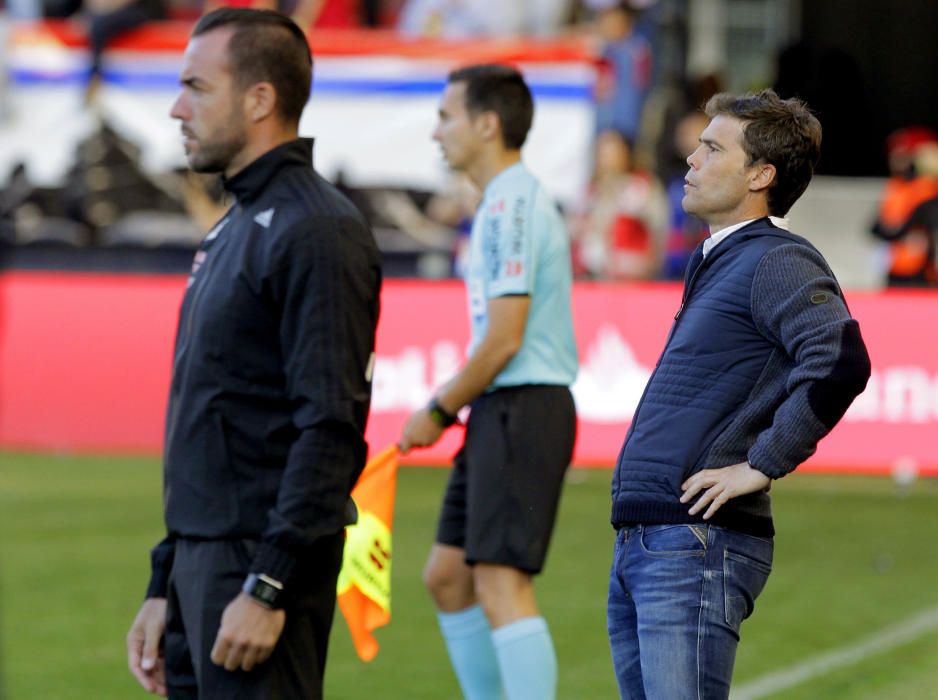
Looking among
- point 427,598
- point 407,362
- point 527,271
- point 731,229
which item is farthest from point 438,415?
point 407,362

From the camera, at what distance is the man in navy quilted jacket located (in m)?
3.61

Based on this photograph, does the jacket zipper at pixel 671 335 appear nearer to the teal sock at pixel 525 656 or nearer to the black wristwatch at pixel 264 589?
the black wristwatch at pixel 264 589

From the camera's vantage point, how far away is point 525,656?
530 cm

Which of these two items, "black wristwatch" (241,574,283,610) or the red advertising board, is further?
the red advertising board

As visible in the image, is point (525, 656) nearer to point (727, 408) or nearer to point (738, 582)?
point (738, 582)

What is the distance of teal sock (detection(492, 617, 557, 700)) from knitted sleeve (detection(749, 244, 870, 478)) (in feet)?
6.03

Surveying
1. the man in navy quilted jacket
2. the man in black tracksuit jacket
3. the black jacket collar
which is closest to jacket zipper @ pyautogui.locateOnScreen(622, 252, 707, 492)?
the man in navy quilted jacket

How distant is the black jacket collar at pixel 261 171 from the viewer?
11.9 feet

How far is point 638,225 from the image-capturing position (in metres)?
14.9

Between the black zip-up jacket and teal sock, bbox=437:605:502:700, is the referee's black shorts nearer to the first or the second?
teal sock, bbox=437:605:502:700

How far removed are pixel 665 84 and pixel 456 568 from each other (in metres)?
12.6

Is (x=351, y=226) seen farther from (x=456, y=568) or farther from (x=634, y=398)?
(x=634, y=398)

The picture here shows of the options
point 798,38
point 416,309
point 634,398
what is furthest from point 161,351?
point 798,38

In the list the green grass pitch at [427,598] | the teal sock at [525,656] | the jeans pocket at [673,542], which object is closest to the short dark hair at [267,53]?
the jeans pocket at [673,542]
